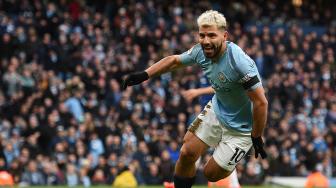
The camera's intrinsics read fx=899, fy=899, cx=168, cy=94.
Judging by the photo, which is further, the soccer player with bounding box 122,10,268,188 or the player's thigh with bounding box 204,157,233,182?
the player's thigh with bounding box 204,157,233,182

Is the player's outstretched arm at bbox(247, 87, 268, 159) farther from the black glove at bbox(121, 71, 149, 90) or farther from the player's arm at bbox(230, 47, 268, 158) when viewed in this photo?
the black glove at bbox(121, 71, 149, 90)

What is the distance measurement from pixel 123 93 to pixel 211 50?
10.8 metres

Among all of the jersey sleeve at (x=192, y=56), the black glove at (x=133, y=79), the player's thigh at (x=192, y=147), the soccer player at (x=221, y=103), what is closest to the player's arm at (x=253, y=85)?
the soccer player at (x=221, y=103)

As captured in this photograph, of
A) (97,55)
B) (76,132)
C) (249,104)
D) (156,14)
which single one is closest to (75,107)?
(76,132)

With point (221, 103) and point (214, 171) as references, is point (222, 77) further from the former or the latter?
point (214, 171)

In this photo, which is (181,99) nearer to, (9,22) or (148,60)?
(148,60)

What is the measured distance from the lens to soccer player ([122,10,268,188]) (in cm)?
827

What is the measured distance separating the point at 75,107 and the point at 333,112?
22.4 ft

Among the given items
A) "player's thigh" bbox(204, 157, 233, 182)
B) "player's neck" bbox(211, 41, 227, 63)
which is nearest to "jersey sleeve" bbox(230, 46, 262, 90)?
"player's neck" bbox(211, 41, 227, 63)

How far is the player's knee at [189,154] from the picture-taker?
868cm

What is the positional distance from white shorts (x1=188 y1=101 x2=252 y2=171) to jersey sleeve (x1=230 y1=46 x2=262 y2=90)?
2.40 ft

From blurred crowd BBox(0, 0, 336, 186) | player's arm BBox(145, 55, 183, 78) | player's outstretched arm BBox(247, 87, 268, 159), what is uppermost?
player's arm BBox(145, 55, 183, 78)

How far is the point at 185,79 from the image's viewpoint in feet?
65.2

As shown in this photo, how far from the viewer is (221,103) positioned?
29.0 ft
